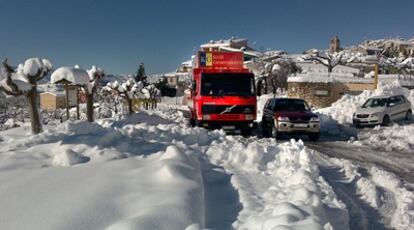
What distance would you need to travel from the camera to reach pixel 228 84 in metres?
15.5

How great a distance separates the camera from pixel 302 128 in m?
15.5

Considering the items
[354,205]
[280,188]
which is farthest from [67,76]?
[354,205]

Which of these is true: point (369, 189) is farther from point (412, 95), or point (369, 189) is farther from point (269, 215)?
point (412, 95)

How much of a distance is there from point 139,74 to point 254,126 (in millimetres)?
75435

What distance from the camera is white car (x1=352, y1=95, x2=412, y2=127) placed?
784 inches

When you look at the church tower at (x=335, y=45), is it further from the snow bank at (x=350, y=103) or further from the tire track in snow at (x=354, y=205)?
the tire track in snow at (x=354, y=205)

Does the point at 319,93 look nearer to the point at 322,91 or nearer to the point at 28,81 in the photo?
the point at 322,91

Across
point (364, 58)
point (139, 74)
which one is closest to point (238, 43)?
point (139, 74)

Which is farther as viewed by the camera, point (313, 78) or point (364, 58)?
point (364, 58)

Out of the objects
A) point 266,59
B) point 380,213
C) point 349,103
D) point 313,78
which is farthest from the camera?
point 266,59

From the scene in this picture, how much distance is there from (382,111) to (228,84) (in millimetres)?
9017

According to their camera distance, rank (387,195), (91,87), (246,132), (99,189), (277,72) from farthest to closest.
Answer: (277,72) < (91,87) < (246,132) < (387,195) < (99,189)

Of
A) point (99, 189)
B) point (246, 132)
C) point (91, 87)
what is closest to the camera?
point (99, 189)

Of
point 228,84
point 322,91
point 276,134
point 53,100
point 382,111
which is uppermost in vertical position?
point 228,84
